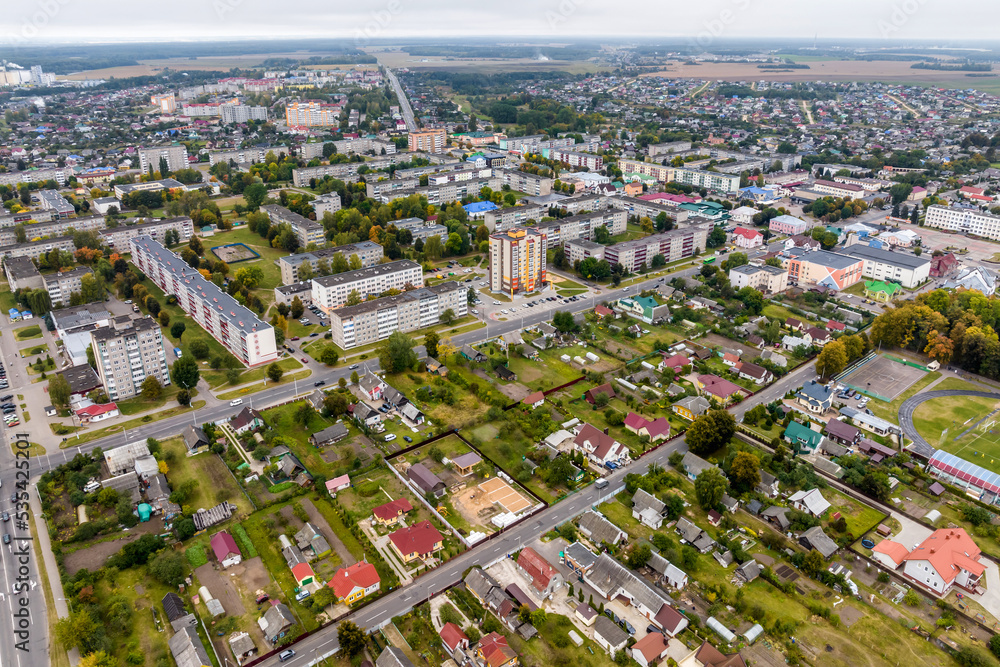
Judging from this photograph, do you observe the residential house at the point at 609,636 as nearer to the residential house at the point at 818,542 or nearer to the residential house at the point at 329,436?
the residential house at the point at 818,542

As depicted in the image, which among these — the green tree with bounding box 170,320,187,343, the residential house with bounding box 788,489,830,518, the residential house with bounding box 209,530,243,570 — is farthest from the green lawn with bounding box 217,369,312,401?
the residential house with bounding box 788,489,830,518

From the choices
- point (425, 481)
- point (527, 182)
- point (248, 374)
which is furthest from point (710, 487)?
point (527, 182)

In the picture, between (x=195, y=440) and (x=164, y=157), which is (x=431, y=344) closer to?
(x=195, y=440)

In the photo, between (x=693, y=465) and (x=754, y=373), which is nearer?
(x=693, y=465)

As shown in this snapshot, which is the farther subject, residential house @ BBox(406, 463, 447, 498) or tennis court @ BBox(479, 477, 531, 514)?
residential house @ BBox(406, 463, 447, 498)

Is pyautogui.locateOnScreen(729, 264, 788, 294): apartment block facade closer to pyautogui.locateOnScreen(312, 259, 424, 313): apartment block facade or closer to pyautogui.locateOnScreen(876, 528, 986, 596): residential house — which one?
pyautogui.locateOnScreen(312, 259, 424, 313): apartment block facade

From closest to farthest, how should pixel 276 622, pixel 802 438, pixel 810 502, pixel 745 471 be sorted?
pixel 276 622 → pixel 810 502 → pixel 745 471 → pixel 802 438

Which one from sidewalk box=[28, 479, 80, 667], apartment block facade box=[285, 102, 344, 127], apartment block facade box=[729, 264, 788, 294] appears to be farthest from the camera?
apartment block facade box=[285, 102, 344, 127]
